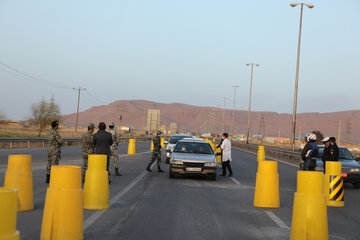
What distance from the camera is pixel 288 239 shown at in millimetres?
7258

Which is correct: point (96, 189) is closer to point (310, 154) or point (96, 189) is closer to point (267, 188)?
point (267, 188)

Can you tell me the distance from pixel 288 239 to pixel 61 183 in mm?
3437

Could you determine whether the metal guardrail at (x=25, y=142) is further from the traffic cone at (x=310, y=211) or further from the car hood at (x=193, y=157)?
the traffic cone at (x=310, y=211)

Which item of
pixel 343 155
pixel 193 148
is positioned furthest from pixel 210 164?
pixel 343 155

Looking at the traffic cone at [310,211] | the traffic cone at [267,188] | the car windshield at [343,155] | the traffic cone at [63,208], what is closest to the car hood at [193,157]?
the car windshield at [343,155]

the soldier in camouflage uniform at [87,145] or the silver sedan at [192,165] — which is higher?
the soldier in camouflage uniform at [87,145]

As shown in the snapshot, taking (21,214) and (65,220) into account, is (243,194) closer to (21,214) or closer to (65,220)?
(21,214)

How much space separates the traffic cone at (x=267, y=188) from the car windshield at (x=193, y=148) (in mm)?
6840

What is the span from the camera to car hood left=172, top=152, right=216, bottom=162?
16.4 m

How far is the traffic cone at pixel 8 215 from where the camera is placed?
158 inches

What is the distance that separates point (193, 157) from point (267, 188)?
20.1ft

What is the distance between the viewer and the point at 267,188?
10.8 meters

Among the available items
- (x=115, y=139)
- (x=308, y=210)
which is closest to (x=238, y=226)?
(x=308, y=210)

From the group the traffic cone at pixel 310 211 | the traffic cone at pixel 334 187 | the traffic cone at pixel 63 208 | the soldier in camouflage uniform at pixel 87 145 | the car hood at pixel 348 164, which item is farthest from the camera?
the car hood at pixel 348 164
